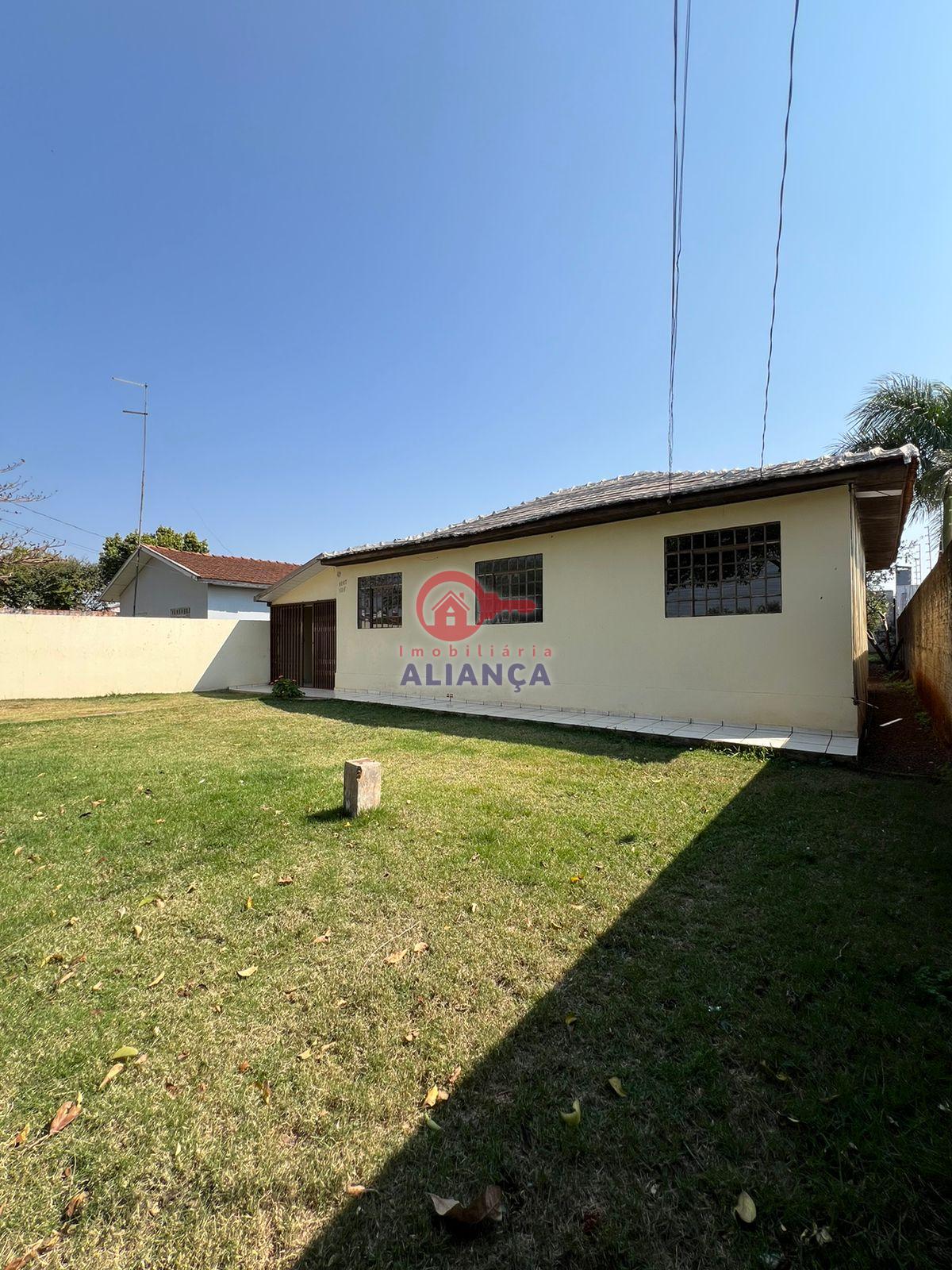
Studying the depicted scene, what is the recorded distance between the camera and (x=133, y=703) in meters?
12.5

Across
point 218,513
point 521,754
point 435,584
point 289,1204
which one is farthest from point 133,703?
point 218,513

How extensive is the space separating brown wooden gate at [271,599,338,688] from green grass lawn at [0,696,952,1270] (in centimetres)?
1062

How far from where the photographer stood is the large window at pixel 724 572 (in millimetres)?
7684

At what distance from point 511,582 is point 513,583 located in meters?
0.07

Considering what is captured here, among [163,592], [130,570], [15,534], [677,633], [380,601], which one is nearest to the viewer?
[677,633]

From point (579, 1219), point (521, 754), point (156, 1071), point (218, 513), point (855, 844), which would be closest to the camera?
point (579, 1219)

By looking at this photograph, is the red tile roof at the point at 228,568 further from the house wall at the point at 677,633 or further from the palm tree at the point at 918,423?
the palm tree at the point at 918,423

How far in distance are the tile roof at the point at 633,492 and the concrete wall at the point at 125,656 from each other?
489 centimetres

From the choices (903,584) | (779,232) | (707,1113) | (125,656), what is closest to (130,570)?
(125,656)

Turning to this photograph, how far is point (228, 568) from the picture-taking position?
821 inches

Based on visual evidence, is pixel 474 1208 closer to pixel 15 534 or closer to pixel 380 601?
pixel 380 601

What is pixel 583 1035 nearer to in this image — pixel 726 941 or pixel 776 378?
pixel 726 941

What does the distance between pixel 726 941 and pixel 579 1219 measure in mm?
1639

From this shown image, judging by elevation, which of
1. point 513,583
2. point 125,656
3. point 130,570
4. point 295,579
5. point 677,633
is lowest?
point 125,656
